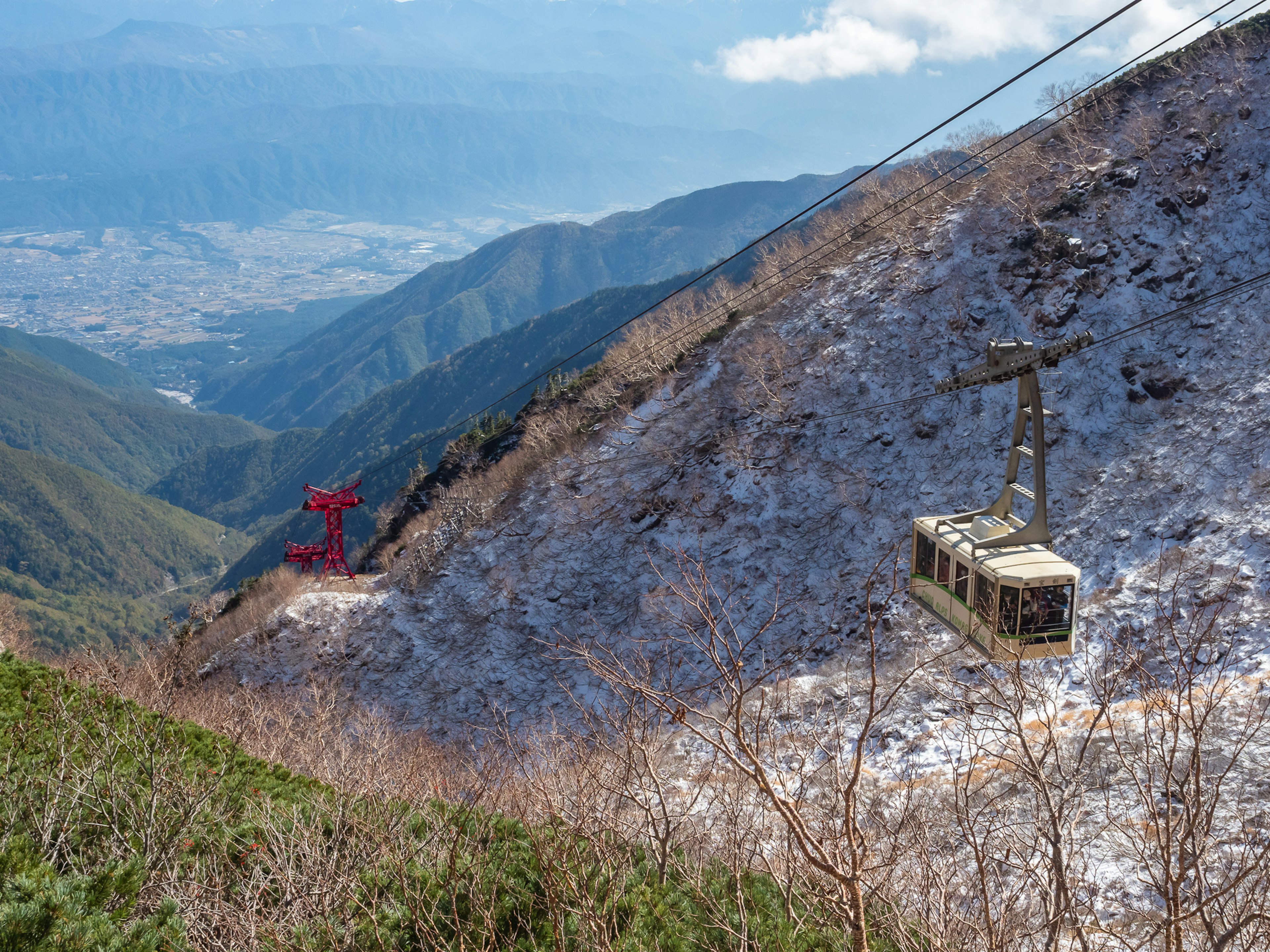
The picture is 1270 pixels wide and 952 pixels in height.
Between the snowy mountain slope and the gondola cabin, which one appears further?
the snowy mountain slope

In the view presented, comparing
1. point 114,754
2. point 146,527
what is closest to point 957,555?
point 114,754

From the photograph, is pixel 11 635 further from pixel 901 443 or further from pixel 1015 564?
pixel 1015 564

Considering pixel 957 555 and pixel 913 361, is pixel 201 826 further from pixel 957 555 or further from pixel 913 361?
pixel 913 361

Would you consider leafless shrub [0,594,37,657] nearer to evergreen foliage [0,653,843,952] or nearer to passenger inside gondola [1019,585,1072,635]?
evergreen foliage [0,653,843,952]

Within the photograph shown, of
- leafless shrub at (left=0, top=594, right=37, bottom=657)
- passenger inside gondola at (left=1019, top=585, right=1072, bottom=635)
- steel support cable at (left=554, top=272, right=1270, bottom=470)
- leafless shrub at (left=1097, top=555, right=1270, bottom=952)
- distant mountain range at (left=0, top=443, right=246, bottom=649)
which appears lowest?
distant mountain range at (left=0, top=443, right=246, bottom=649)

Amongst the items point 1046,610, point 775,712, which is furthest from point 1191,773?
point 775,712

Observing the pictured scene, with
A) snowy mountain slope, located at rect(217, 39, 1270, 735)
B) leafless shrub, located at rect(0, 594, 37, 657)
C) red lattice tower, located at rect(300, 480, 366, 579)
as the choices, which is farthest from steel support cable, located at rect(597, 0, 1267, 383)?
leafless shrub, located at rect(0, 594, 37, 657)
